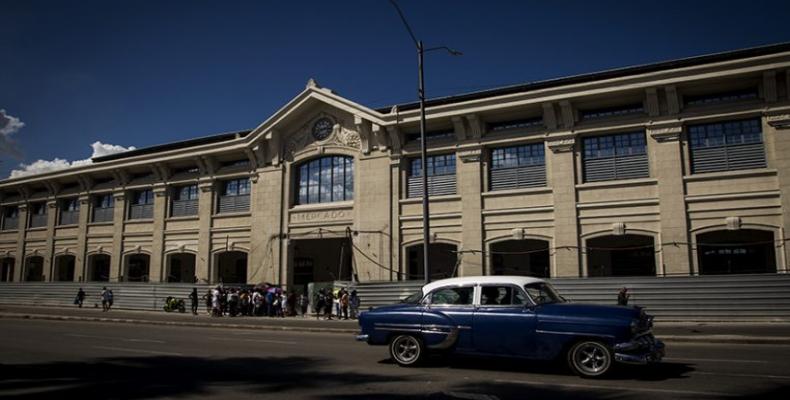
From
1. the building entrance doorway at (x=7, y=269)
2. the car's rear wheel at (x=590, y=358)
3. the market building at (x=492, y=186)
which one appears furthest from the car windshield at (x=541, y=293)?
the building entrance doorway at (x=7, y=269)

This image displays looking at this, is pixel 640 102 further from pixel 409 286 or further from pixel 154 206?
pixel 154 206

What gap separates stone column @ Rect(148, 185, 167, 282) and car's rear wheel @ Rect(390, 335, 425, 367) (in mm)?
28463

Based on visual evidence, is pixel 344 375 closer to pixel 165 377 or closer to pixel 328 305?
pixel 165 377

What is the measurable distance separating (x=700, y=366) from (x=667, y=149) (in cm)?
1518

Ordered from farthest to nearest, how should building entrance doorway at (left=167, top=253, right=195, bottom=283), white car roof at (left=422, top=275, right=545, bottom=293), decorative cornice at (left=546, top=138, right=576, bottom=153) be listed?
building entrance doorway at (left=167, top=253, right=195, bottom=283), decorative cornice at (left=546, top=138, right=576, bottom=153), white car roof at (left=422, top=275, right=545, bottom=293)

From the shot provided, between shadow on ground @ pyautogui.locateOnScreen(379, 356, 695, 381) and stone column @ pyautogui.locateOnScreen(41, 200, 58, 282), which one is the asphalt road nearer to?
shadow on ground @ pyautogui.locateOnScreen(379, 356, 695, 381)

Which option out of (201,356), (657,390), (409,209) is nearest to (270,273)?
(409,209)

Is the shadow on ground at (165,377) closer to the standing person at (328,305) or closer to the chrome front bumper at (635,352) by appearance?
the chrome front bumper at (635,352)

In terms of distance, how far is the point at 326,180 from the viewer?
102ft

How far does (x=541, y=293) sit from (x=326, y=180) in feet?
73.0

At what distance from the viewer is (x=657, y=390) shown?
775 centimetres

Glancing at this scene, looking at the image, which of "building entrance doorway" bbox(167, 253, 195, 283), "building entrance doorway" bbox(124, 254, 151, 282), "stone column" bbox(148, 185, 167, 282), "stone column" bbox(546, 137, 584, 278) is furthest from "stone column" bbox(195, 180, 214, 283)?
"stone column" bbox(546, 137, 584, 278)

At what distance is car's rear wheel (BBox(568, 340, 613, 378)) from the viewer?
868 cm

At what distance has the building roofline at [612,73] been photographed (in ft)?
73.8
